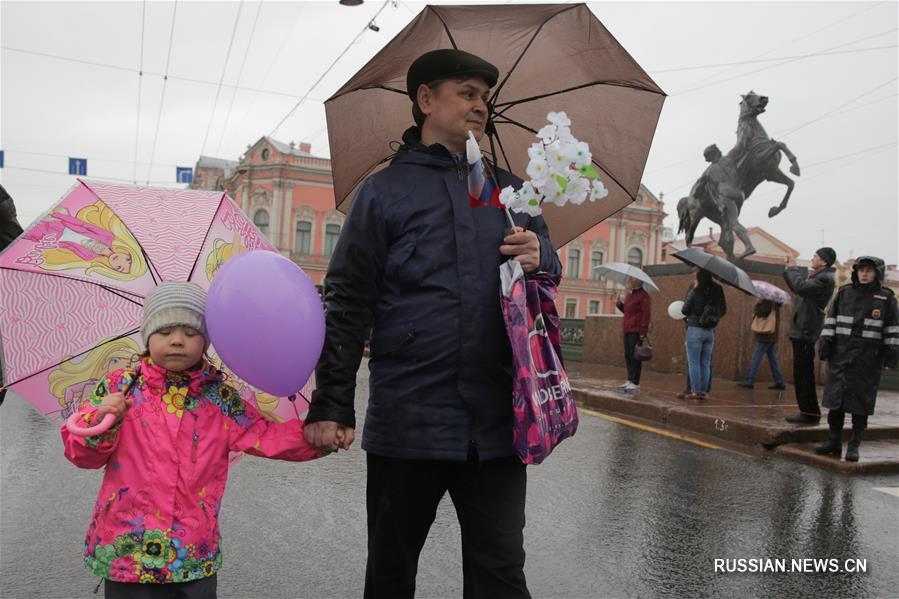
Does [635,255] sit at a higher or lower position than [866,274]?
higher

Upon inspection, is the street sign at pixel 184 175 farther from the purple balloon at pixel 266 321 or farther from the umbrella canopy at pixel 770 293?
the purple balloon at pixel 266 321

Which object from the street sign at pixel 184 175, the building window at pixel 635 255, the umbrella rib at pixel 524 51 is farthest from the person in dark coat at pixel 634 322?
the building window at pixel 635 255

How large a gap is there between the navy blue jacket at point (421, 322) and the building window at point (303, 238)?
52143 mm

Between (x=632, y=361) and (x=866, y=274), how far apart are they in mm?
4071

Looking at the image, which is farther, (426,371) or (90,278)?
(90,278)

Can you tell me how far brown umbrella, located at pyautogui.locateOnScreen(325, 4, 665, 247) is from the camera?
278 centimetres

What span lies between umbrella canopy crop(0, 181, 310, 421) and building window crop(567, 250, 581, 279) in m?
58.1

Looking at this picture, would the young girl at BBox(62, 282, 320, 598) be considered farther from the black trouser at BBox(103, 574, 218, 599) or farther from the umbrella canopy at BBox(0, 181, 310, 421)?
the umbrella canopy at BBox(0, 181, 310, 421)

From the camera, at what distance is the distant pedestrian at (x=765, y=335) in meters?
11.0

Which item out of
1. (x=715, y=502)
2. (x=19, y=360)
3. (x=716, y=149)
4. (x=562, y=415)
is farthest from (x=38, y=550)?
(x=716, y=149)

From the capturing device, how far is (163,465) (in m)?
2.32

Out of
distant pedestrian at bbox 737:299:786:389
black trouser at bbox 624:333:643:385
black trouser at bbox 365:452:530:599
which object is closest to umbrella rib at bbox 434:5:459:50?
black trouser at bbox 365:452:530:599

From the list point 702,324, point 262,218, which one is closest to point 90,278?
point 702,324

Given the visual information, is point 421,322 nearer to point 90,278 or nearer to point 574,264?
point 90,278
